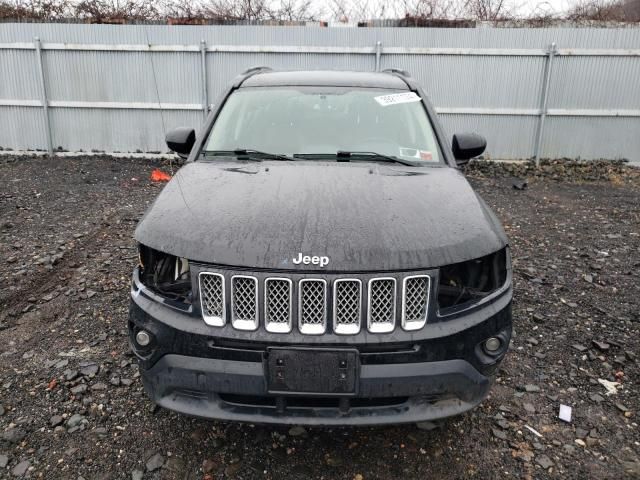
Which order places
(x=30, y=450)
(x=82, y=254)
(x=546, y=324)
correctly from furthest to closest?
(x=82, y=254), (x=546, y=324), (x=30, y=450)

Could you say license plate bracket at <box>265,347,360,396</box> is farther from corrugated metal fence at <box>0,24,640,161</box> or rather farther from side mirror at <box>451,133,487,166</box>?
corrugated metal fence at <box>0,24,640,161</box>

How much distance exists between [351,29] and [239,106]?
671 cm

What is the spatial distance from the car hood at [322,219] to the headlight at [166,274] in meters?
0.08

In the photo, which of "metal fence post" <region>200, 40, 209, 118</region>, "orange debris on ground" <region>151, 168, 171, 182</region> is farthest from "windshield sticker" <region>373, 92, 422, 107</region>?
"metal fence post" <region>200, 40, 209, 118</region>

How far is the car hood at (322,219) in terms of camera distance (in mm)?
2221

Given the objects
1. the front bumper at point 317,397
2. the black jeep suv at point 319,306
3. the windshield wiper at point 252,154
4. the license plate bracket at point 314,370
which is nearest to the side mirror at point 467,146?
the black jeep suv at point 319,306

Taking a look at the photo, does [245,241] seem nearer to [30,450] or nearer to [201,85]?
[30,450]

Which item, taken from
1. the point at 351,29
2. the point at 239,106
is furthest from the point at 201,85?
the point at 239,106

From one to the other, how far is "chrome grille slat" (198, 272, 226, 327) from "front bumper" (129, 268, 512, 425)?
0.04m

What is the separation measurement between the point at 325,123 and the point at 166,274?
175 centimetres

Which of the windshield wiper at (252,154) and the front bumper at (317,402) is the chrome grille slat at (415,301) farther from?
the windshield wiper at (252,154)

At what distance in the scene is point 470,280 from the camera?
2459 millimetres

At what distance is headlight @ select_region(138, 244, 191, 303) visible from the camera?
94.1 inches

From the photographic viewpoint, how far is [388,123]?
12.2 feet
